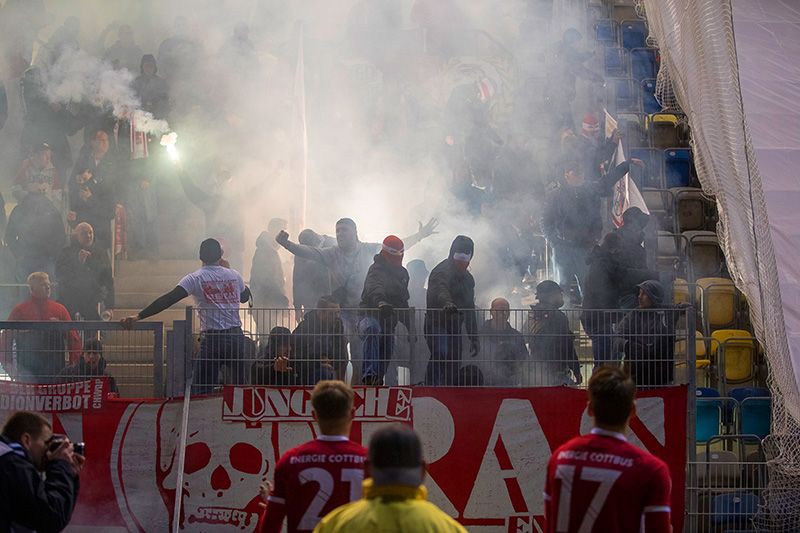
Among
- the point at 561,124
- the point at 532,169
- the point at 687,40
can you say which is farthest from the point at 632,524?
the point at 561,124

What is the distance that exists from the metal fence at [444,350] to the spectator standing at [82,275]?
3.93 metres

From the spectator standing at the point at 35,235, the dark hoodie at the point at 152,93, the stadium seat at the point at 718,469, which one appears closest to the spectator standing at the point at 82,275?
the spectator standing at the point at 35,235

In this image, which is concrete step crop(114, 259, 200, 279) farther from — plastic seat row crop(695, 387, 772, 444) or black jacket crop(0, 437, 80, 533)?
black jacket crop(0, 437, 80, 533)

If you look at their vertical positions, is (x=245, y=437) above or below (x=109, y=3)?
below

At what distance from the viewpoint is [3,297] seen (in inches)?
519

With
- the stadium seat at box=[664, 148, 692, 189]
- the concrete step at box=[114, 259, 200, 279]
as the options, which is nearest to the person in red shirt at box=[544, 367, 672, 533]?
the concrete step at box=[114, 259, 200, 279]

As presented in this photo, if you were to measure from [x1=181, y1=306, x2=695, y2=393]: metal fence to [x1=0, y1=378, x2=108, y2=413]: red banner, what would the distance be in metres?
0.69

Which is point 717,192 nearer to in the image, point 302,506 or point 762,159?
point 762,159

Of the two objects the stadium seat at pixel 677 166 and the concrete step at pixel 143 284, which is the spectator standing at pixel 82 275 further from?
the stadium seat at pixel 677 166

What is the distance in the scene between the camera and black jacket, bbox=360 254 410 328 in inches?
353

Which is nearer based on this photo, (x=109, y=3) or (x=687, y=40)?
(x=687, y=40)

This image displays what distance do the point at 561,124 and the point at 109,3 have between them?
25.3 ft

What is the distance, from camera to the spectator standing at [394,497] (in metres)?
3.90

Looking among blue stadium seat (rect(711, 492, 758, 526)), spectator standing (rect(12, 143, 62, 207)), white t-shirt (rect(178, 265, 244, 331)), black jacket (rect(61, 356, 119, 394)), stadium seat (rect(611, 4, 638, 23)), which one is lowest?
blue stadium seat (rect(711, 492, 758, 526))
